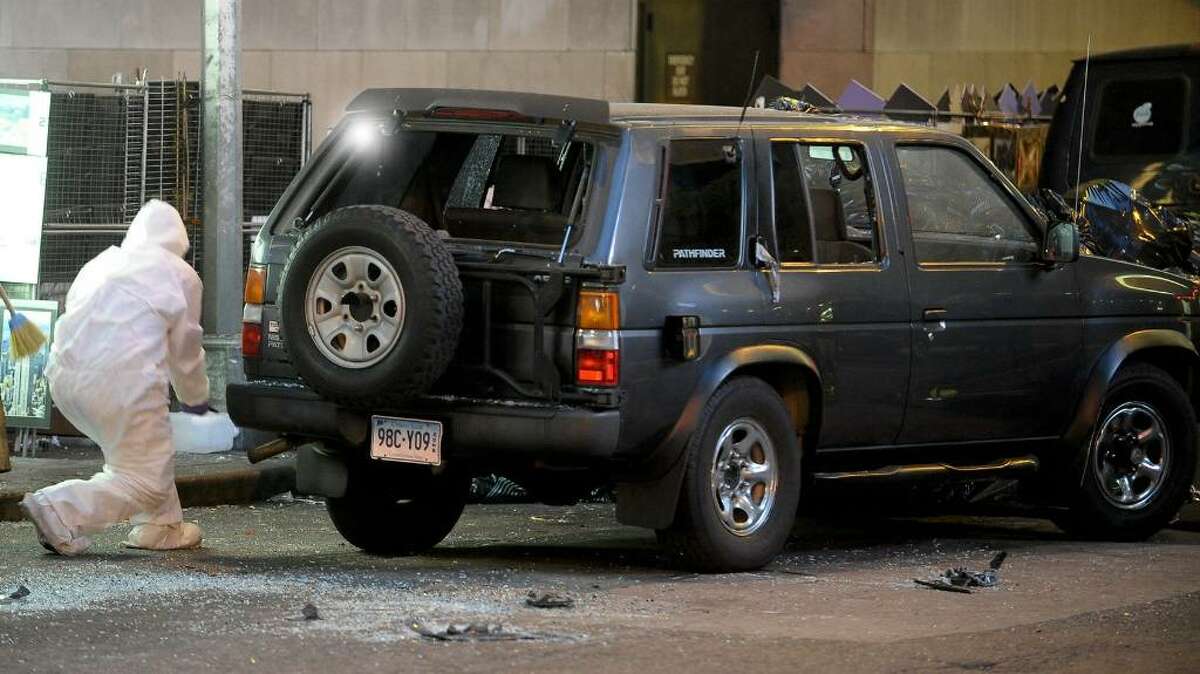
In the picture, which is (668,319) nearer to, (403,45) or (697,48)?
(403,45)

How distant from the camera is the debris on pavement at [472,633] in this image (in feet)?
20.9

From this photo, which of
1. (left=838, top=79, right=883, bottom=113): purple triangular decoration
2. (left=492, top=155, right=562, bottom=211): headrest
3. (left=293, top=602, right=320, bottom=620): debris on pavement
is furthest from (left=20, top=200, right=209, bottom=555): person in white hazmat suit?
(left=838, top=79, right=883, bottom=113): purple triangular decoration

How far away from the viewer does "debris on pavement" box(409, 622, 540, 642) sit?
20.9 feet

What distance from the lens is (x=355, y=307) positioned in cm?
761

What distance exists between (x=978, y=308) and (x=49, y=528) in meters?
3.95

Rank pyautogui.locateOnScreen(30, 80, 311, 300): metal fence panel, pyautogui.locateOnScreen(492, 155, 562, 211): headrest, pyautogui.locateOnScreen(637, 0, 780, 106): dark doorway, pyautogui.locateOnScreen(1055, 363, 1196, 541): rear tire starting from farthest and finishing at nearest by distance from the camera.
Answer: pyautogui.locateOnScreen(637, 0, 780, 106): dark doorway, pyautogui.locateOnScreen(30, 80, 311, 300): metal fence panel, pyautogui.locateOnScreen(1055, 363, 1196, 541): rear tire, pyautogui.locateOnScreen(492, 155, 562, 211): headrest

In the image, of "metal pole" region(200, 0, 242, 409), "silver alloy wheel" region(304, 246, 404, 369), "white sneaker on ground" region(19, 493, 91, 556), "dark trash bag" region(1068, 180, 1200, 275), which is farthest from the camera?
"metal pole" region(200, 0, 242, 409)

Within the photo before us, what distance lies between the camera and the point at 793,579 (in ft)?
26.2

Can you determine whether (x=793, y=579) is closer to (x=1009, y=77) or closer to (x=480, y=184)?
(x=480, y=184)

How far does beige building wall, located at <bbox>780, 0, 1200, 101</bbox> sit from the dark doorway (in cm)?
77

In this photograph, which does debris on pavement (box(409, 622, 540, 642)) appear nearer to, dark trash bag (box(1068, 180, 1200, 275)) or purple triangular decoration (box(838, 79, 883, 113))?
dark trash bag (box(1068, 180, 1200, 275))

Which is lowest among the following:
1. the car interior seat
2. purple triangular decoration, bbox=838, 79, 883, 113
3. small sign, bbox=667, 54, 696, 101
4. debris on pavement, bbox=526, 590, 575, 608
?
debris on pavement, bbox=526, 590, 575, 608

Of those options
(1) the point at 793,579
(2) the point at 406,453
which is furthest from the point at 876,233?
(2) the point at 406,453

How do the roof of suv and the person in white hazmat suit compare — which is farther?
the person in white hazmat suit
